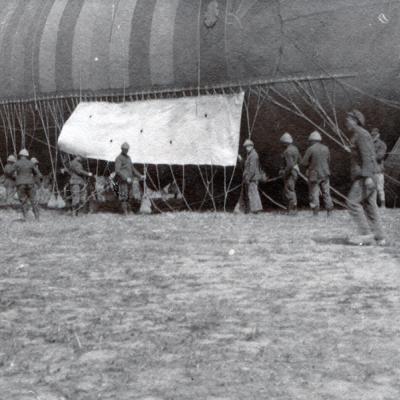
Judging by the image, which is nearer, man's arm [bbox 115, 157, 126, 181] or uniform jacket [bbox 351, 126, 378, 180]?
uniform jacket [bbox 351, 126, 378, 180]

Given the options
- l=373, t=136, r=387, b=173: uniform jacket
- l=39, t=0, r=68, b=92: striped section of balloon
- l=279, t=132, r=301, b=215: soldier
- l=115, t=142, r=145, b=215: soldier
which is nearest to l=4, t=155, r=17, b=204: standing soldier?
l=39, t=0, r=68, b=92: striped section of balloon

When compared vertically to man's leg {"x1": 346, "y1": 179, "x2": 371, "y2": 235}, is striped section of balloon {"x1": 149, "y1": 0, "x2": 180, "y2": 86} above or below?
above

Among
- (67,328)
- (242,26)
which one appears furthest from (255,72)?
(67,328)

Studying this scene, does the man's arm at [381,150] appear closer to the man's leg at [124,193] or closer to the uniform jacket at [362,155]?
the uniform jacket at [362,155]

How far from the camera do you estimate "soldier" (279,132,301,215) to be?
42.9ft

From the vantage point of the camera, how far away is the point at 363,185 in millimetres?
8969

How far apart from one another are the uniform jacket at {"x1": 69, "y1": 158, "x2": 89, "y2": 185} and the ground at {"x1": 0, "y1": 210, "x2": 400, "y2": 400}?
17.2 feet

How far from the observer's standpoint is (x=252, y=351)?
4426 millimetres

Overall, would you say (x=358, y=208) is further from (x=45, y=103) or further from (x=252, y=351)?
(x=45, y=103)

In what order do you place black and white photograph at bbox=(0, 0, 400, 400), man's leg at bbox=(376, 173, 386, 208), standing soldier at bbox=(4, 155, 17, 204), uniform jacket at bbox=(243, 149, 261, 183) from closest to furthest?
black and white photograph at bbox=(0, 0, 400, 400) < uniform jacket at bbox=(243, 149, 261, 183) < man's leg at bbox=(376, 173, 386, 208) < standing soldier at bbox=(4, 155, 17, 204)

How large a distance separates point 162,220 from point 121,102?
318cm

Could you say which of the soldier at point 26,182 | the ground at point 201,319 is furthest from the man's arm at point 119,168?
the ground at point 201,319

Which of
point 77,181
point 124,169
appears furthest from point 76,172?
point 124,169

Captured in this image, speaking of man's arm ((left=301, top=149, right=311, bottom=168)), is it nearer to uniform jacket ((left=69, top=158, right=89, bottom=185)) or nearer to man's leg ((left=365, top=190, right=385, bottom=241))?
man's leg ((left=365, top=190, right=385, bottom=241))
